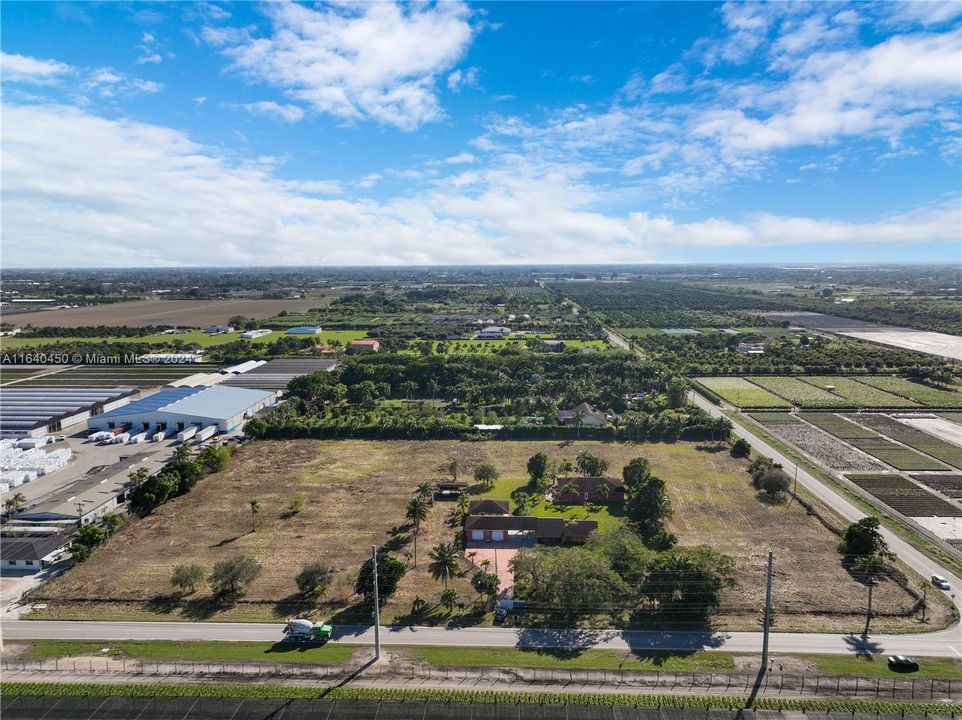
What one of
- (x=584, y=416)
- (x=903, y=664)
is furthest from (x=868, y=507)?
(x=584, y=416)

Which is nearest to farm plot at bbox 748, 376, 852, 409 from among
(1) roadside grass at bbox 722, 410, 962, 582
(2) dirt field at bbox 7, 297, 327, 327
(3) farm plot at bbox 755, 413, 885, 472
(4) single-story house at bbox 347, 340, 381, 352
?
(3) farm plot at bbox 755, 413, 885, 472

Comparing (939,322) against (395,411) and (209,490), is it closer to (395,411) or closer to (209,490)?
(395,411)

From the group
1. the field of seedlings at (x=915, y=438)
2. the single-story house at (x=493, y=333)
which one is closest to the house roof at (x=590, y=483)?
the field of seedlings at (x=915, y=438)

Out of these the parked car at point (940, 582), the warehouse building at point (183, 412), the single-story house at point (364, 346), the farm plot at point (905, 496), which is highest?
the single-story house at point (364, 346)

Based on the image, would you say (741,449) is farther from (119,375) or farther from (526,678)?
(119,375)

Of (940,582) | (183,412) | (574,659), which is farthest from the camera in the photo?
(183,412)

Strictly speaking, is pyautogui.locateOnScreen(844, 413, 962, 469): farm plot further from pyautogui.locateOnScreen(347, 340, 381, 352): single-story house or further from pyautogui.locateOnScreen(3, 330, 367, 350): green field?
pyautogui.locateOnScreen(3, 330, 367, 350): green field

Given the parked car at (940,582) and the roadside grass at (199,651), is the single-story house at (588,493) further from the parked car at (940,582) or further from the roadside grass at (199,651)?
the roadside grass at (199,651)
